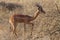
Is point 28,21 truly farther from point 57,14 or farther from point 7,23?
point 57,14

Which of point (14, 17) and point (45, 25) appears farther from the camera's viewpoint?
point (45, 25)

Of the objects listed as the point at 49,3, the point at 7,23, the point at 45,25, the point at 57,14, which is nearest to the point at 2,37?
the point at 7,23

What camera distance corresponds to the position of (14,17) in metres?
7.12

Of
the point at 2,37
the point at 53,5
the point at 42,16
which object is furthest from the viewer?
the point at 53,5

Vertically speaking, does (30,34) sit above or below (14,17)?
below

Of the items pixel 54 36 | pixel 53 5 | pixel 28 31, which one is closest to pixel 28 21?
pixel 28 31

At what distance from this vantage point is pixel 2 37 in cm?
704

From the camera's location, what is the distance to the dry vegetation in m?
7.14

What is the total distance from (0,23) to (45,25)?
4.46ft

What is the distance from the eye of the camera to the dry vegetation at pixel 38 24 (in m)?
7.14

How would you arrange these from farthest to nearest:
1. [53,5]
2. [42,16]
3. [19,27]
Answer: [53,5] < [42,16] < [19,27]

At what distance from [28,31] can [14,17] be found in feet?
2.04

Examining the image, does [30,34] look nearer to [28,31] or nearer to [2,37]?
[28,31]

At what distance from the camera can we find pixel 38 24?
7824 millimetres
